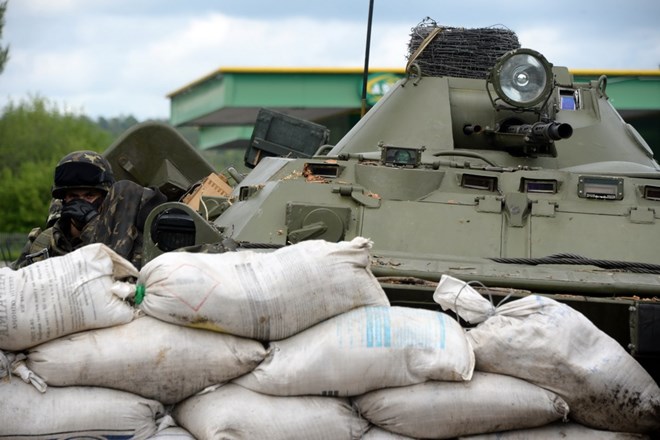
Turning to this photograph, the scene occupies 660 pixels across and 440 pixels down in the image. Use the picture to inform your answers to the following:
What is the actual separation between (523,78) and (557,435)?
3.31m

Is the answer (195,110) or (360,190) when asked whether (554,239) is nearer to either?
(360,190)

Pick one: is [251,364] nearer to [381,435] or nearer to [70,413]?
[381,435]

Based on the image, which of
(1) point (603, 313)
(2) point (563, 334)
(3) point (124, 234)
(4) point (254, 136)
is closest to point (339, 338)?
Answer: (2) point (563, 334)

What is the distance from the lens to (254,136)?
33.2 ft

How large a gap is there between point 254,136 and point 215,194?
147 centimetres

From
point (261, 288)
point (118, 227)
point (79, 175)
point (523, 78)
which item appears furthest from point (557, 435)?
point (79, 175)

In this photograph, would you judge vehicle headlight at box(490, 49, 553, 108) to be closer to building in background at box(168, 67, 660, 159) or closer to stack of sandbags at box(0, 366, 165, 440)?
stack of sandbags at box(0, 366, 165, 440)

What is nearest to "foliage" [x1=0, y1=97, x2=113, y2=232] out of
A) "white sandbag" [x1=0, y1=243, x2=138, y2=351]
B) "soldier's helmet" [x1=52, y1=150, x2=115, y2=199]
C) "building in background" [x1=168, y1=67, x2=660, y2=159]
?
"building in background" [x1=168, y1=67, x2=660, y2=159]

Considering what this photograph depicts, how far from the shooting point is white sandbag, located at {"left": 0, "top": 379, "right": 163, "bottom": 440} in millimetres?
5082

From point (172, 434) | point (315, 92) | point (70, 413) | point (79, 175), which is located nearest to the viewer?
point (70, 413)

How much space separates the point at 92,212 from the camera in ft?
25.4

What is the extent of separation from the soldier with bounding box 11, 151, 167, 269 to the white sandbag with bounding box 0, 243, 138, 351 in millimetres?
1939

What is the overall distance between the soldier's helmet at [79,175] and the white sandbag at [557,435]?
3550 mm

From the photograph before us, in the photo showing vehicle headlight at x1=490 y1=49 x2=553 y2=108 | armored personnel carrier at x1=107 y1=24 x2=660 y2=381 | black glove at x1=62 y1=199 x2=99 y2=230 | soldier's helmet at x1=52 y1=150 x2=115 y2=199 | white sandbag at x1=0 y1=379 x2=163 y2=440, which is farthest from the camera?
vehicle headlight at x1=490 y1=49 x2=553 y2=108
